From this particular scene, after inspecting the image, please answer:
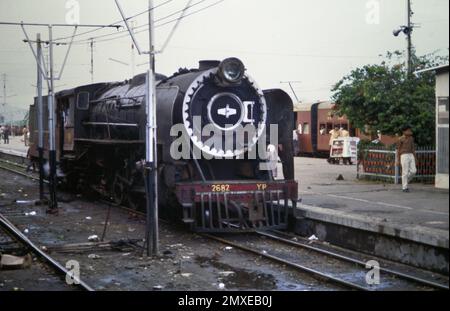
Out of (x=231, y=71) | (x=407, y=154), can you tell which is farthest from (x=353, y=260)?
(x=407, y=154)

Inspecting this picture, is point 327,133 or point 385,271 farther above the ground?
point 327,133

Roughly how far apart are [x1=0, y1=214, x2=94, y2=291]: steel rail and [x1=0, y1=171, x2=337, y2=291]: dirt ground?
0.63ft

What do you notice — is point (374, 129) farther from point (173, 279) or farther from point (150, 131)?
point (173, 279)

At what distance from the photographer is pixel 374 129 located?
55.4 feet

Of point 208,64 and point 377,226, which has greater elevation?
point 208,64

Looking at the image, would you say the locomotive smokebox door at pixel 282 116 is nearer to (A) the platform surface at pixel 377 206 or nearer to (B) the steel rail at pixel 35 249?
(A) the platform surface at pixel 377 206

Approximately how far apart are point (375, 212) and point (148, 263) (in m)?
4.72

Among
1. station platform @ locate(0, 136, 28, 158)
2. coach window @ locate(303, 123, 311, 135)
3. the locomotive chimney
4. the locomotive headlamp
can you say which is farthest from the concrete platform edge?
station platform @ locate(0, 136, 28, 158)

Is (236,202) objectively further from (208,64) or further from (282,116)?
(208,64)

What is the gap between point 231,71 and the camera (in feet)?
35.1

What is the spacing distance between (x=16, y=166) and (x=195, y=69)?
72.2ft

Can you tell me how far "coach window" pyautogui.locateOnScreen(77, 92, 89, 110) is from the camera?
15.7 meters

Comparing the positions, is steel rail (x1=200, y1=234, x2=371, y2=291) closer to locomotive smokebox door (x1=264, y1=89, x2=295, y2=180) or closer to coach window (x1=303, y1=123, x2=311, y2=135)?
locomotive smokebox door (x1=264, y1=89, x2=295, y2=180)
